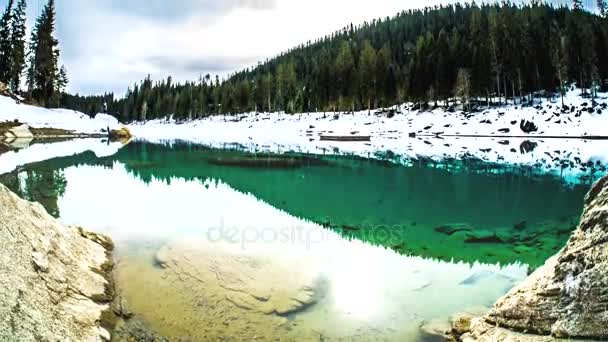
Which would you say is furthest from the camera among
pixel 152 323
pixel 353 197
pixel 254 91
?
pixel 254 91

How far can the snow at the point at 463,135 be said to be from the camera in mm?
35844

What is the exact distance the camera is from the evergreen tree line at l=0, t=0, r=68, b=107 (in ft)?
242

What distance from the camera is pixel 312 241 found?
42.8 ft

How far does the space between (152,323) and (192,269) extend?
272cm

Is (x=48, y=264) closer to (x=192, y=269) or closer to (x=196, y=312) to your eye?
(x=196, y=312)

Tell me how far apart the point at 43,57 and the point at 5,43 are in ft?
23.1

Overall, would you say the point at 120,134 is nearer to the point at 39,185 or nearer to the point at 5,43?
the point at 5,43

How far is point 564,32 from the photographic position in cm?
8038

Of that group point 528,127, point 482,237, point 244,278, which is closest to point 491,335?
point 244,278

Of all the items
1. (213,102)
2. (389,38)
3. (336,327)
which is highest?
(389,38)

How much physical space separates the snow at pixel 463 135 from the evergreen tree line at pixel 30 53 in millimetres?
24408

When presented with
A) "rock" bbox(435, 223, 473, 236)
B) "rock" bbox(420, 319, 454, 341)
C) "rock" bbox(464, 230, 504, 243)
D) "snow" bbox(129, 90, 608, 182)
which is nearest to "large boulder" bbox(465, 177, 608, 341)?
"rock" bbox(420, 319, 454, 341)

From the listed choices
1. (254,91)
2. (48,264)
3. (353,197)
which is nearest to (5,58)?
(254,91)

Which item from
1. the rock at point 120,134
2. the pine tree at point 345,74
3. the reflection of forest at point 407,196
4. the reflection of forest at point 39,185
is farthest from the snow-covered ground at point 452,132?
the reflection of forest at point 39,185
